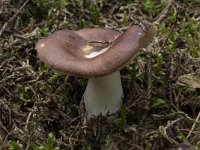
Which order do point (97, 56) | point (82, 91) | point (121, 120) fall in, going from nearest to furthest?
point (97, 56), point (121, 120), point (82, 91)

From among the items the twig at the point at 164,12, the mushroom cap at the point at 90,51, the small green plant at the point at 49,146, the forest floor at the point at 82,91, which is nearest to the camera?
the mushroom cap at the point at 90,51

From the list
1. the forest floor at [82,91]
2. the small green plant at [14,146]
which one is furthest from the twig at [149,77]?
the small green plant at [14,146]

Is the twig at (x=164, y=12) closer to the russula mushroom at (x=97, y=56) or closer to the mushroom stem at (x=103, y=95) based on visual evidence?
the russula mushroom at (x=97, y=56)

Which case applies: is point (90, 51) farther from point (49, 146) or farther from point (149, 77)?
point (49, 146)

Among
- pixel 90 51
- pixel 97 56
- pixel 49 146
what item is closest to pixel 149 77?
pixel 90 51

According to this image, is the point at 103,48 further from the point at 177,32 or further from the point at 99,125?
the point at 177,32

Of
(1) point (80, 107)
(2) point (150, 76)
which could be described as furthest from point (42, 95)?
(2) point (150, 76)

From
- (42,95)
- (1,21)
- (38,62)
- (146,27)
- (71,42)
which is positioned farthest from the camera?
(1,21)

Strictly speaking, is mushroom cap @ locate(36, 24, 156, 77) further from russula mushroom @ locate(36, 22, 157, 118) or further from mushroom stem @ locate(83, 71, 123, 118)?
mushroom stem @ locate(83, 71, 123, 118)
